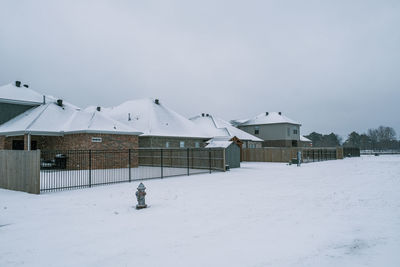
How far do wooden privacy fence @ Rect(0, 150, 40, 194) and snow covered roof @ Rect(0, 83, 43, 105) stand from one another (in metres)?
17.1

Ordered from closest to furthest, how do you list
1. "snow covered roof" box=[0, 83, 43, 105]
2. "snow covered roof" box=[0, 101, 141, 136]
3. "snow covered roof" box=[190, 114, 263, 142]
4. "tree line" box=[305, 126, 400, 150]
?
"snow covered roof" box=[0, 101, 141, 136] < "snow covered roof" box=[0, 83, 43, 105] < "snow covered roof" box=[190, 114, 263, 142] < "tree line" box=[305, 126, 400, 150]

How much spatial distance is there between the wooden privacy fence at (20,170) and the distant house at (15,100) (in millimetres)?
16756

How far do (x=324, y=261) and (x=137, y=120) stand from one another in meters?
31.1

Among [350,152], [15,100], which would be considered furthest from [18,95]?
[350,152]

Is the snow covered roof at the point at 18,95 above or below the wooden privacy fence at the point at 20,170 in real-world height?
above

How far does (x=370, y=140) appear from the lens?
111 m

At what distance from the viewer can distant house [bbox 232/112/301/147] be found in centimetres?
5444

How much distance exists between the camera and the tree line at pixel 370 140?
100 m

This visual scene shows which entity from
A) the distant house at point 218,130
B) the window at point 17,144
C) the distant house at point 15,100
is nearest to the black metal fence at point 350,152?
the distant house at point 218,130

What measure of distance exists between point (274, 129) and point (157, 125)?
29.2 meters

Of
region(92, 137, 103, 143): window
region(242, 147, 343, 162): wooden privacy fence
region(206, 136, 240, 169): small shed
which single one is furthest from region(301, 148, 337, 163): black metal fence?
region(92, 137, 103, 143): window

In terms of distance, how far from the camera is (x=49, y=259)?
16.9 feet

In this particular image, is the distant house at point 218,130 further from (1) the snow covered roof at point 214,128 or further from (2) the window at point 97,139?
(2) the window at point 97,139

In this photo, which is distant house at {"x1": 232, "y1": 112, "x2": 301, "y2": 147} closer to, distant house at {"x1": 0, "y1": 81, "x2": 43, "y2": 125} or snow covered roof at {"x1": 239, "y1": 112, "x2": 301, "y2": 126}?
snow covered roof at {"x1": 239, "y1": 112, "x2": 301, "y2": 126}
